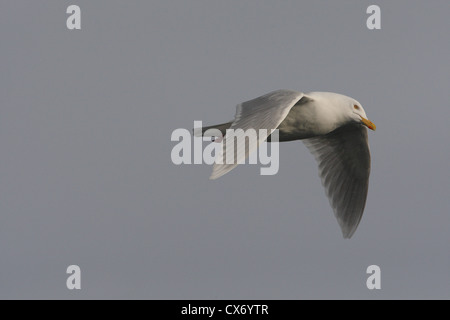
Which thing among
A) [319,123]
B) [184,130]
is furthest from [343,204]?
[184,130]

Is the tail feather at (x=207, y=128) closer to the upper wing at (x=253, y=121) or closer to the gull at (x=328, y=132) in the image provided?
the gull at (x=328, y=132)

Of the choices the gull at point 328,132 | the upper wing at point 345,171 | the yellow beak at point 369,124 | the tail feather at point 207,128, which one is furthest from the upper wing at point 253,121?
the upper wing at point 345,171

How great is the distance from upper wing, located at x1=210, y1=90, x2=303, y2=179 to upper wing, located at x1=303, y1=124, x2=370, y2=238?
217cm

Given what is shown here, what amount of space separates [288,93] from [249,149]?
5.38 feet

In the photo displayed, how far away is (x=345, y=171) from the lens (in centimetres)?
1070

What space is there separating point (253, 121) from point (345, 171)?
11.1ft

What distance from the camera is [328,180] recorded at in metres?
10.8

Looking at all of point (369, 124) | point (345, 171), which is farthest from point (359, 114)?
point (345, 171)

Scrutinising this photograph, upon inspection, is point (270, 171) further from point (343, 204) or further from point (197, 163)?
point (343, 204)

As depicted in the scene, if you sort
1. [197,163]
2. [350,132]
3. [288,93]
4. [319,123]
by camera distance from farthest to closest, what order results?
[350,132] < [319,123] < [288,93] < [197,163]

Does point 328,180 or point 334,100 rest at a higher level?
point 334,100

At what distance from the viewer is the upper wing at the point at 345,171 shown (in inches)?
413

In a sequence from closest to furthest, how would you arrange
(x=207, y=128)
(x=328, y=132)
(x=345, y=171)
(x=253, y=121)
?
(x=253, y=121), (x=328, y=132), (x=207, y=128), (x=345, y=171)

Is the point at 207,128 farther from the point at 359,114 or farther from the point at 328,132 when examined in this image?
the point at 359,114
